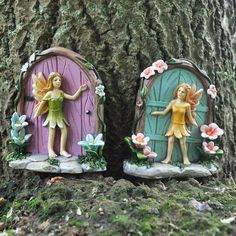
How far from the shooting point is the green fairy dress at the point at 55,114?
1848 mm

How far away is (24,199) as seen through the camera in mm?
1824

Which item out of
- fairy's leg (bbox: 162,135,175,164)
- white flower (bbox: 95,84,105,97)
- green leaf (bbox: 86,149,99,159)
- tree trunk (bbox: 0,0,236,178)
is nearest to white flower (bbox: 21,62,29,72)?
tree trunk (bbox: 0,0,236,178)

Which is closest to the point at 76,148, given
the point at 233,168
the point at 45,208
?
the point at 45,208

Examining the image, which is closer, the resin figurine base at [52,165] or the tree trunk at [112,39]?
the resin figurine base at [52,165]

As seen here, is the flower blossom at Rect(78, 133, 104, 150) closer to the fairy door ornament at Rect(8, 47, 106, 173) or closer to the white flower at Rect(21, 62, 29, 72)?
the fairy door ornament at Rect(8, 47, 106, 173)

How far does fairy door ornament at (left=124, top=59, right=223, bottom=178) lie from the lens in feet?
6.08

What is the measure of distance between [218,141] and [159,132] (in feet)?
0.93

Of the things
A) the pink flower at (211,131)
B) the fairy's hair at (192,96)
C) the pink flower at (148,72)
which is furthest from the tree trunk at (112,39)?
the pink flower at (211,131)

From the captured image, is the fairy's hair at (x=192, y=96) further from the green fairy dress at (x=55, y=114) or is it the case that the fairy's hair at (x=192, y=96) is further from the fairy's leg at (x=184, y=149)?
the green fairy dress at (x=55, y=114)

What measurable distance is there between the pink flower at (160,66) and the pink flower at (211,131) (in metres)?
0.31

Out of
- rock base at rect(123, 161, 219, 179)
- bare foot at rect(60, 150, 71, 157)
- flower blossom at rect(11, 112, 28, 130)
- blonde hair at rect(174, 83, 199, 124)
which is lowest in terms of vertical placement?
rock base at rect(123, 161, 219, 179)

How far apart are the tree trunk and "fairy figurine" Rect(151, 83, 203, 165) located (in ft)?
0.60

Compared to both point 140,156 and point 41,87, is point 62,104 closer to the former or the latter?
point 41,87

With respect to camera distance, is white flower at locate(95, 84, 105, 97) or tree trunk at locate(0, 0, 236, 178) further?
tree trunk at locate(0, 0, 236, 178)
